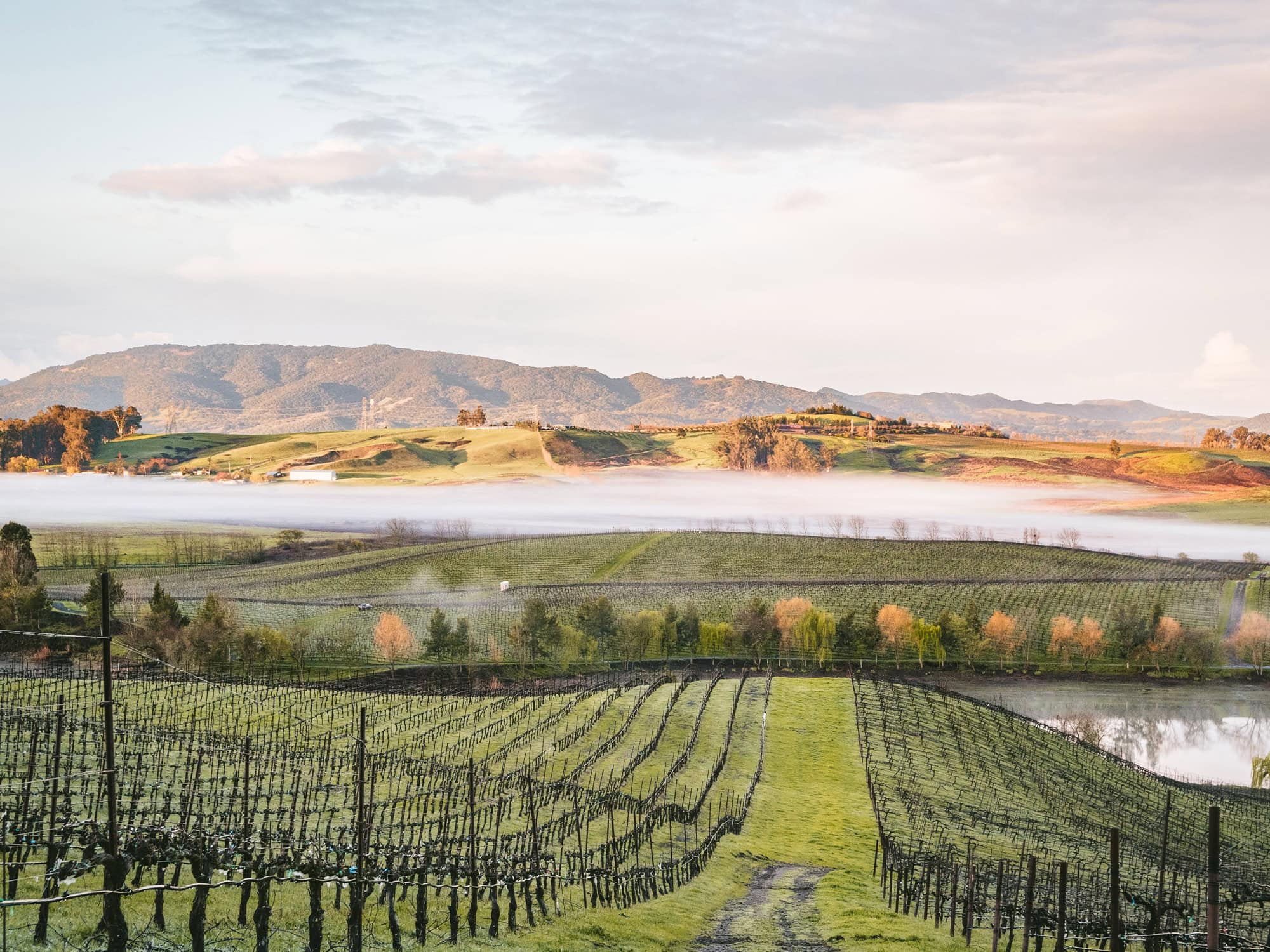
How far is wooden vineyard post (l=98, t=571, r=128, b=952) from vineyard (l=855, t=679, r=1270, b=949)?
16814 mm

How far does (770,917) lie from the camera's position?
3406 cm

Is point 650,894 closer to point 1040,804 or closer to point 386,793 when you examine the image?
point 386,793

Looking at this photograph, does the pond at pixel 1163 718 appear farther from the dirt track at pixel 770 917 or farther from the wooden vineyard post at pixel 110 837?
the wooden vineyard post at pixel 110 837

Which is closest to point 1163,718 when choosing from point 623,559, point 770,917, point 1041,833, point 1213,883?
point 1041,833

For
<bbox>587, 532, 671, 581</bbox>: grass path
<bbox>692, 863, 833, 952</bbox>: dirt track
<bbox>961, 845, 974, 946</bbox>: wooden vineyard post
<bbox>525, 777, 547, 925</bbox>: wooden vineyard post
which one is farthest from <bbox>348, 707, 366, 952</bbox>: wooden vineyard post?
<bbox>587, 532, 671, 581</bbox>: grass path

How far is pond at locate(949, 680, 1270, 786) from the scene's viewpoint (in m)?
95.8

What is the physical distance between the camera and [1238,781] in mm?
90625

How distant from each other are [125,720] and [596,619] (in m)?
82.0

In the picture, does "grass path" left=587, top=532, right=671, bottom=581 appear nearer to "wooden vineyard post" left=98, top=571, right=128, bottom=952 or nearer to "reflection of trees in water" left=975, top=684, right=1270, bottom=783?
"reflection of trees in water" left=975, top=684, right=1270, bottom=783

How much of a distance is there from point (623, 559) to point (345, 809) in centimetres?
14098

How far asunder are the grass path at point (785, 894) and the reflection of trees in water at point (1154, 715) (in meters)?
45.0

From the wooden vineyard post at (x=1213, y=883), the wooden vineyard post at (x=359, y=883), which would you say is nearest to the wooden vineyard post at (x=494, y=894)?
the wooden vineyard post at (x=359, y=883)

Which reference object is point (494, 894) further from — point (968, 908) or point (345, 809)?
point (968, 908)

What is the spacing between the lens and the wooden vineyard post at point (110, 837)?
1855cm
